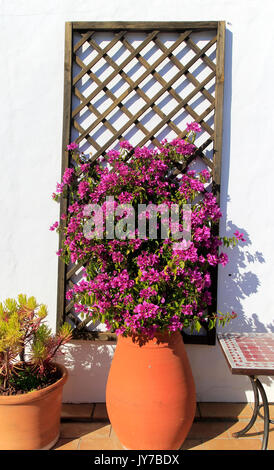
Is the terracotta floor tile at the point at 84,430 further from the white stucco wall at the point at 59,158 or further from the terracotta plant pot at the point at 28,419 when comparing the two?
the white stucco wall at the point at 59,158

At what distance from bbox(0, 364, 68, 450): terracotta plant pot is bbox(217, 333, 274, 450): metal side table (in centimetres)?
88

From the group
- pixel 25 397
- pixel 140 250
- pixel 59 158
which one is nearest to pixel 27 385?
pixel 25 397

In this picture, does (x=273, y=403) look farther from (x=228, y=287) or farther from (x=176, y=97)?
(x=176, y=97)

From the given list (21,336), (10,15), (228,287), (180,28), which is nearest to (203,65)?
(180,28)

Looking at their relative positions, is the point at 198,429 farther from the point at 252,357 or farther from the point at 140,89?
the point at 140,89

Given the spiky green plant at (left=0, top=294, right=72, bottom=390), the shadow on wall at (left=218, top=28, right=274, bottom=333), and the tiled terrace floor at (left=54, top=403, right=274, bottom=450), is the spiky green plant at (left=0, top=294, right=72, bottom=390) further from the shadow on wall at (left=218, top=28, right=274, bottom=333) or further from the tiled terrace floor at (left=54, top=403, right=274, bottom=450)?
the shadow on wall at (left=218, top=28, right=274, bottom=333)

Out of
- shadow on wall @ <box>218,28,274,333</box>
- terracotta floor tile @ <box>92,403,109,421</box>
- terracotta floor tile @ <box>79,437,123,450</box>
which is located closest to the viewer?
terracotta floor tile @ <box>79,437,123,450</box>

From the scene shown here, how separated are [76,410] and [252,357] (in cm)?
112

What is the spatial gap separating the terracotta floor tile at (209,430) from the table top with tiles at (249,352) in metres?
0.49

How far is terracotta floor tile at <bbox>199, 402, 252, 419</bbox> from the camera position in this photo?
218 cm

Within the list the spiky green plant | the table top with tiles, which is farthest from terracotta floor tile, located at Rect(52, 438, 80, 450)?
the table top with tiles

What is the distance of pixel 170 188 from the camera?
2119mm

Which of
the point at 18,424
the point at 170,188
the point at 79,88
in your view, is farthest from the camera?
the point at 79,88
